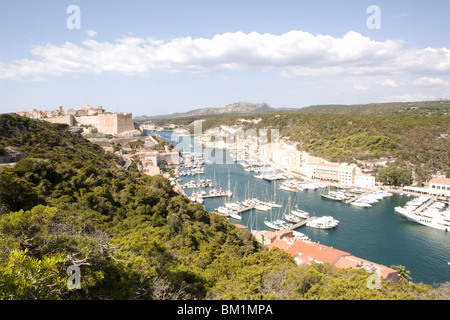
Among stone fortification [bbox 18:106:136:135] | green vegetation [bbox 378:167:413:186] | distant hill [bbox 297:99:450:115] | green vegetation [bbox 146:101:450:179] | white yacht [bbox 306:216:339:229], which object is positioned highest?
distant hill [bbox 297:99:450:115]

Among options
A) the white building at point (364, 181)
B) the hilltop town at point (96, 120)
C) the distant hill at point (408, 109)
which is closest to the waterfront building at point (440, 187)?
the white building at point (364, 181)

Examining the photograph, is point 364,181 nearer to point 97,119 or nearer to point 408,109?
point 97,119

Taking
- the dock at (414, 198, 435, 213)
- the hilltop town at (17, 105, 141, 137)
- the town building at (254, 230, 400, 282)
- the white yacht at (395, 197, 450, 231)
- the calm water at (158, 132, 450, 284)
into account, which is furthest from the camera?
the hilltop town at (17, 105, 141, 137)

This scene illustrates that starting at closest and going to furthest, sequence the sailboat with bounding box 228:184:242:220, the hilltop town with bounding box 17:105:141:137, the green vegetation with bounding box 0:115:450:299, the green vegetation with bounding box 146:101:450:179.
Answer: the green vegetation with bounding box 0:115:450:299, the sailboat with bounding box 228:184:242:220, the green vegetation with bounding box 146:101:450:179, the hilltop town with bounding box 17:105:141:137

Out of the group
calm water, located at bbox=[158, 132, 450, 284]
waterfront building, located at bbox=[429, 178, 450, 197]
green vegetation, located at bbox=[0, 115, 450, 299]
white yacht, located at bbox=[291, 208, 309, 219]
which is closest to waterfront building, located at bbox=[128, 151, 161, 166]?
calm water, located at bbox=[158, 132, 450, 284]

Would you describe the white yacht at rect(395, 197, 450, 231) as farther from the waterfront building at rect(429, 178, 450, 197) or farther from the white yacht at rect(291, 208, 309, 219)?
the white yacht at rect(291, 208, 309, 219)

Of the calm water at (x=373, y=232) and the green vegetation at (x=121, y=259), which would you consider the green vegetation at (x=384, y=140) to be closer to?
the calm water at (x=373, y=232)

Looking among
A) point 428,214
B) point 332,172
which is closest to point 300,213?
point 428,214
